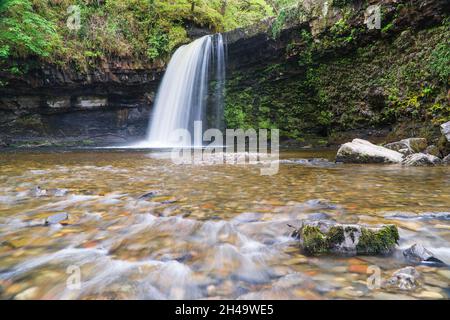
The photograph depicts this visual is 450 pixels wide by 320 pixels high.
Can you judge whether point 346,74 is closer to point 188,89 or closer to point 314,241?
point 188,89

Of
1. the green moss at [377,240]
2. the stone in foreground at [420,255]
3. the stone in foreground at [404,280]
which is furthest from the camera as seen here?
the green moss at [377,240]

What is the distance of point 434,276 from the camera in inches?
60.2

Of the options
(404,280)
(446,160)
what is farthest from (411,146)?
(404,280)

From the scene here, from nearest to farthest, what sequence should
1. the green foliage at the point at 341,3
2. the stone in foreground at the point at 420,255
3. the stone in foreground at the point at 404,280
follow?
the stone in foreground at the point at 404,280
the stone in foreground at the point at 420,255
the green foliage at the point at 341,3

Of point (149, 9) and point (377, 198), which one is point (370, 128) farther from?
point (149, 9)

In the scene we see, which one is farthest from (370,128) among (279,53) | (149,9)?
(149,9)

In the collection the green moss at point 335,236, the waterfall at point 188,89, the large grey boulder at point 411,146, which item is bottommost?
the green moss at point 335,236

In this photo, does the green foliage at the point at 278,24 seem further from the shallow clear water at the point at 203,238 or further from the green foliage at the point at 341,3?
the shallow clear water at the point at 203,238

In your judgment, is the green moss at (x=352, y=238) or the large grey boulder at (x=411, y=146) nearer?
the green moss at (x=352, y=238)

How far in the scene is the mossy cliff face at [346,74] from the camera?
30.4 ft

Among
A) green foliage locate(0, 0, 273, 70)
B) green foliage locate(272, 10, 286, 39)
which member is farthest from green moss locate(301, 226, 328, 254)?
green foliage locate(0, 0, 273, 70)

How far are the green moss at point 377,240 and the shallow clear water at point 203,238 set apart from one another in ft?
0.26

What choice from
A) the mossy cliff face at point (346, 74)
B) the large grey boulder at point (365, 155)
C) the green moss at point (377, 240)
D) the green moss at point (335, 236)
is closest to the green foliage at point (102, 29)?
the mossy cliff face at point (346, 74)

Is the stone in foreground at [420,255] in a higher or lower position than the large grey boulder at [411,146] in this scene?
lower
